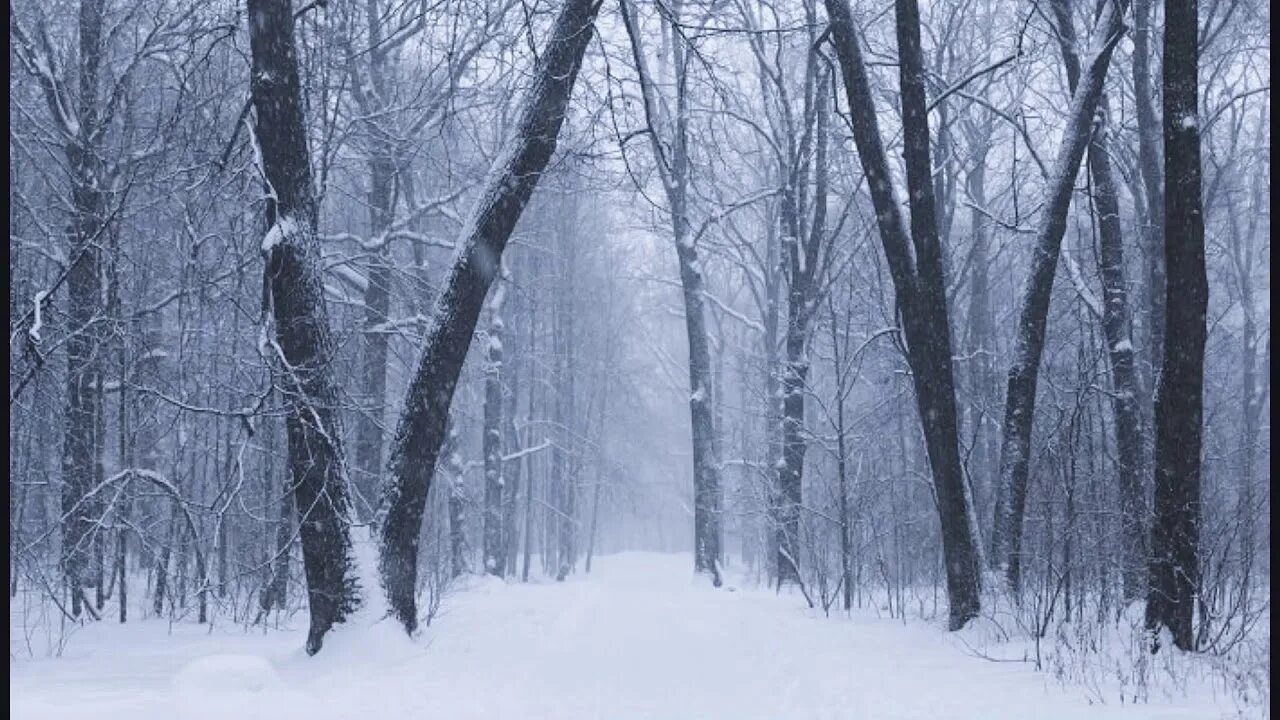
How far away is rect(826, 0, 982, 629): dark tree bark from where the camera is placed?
1045cm

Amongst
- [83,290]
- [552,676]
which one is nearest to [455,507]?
[83,290]

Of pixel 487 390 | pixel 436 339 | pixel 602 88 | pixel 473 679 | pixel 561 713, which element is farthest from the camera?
pixel 487 390

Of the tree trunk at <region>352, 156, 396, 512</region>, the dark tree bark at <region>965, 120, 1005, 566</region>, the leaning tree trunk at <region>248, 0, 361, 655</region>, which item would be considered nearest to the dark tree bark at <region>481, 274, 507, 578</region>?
the tree trunk at <region>352, 156, 396, 512</region>

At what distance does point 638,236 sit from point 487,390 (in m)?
13.9

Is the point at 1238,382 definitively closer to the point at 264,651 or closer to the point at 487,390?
the point at 487,390

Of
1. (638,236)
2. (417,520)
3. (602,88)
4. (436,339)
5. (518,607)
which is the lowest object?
(518,607)

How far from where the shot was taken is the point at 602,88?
1116cm

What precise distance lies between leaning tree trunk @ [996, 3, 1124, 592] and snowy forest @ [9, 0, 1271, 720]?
0.13 feet

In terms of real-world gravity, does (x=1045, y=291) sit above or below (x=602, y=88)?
below

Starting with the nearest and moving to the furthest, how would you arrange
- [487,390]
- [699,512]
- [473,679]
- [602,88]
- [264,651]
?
[473,679] → [264,651] → [602,88] → [699,512] → [487,390]

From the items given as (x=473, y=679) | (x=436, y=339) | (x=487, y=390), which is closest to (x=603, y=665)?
(x=473, y=679)

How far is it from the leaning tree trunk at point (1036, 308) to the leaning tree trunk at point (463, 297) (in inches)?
206

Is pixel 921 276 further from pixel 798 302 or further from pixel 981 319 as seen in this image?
pixel 981 319

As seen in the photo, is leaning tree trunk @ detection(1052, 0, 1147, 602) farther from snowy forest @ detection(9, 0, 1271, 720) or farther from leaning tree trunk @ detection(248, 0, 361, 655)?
leaning tree trunk @ detection(248, 0, 361, 655)
